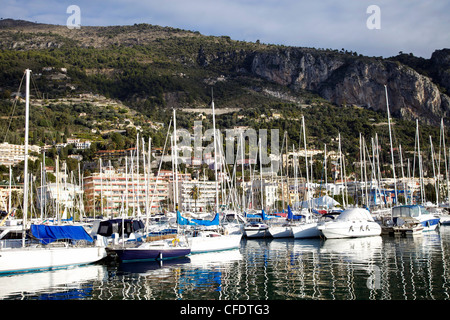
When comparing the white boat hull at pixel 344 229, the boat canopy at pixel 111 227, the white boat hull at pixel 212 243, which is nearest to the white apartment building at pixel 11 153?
the boat canopy at pixel 111 227

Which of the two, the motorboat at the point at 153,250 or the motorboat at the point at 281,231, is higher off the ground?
the motorboat at the point at 153,250

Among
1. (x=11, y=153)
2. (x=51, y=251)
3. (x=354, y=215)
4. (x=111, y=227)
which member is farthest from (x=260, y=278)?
(x=11, y=153)

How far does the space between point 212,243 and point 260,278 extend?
33.0 feet

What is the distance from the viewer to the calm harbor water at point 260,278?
14992 mm

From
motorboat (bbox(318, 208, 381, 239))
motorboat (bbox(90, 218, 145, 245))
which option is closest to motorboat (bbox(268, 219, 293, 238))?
motorboat (bbox(318, 208, 381, 239))

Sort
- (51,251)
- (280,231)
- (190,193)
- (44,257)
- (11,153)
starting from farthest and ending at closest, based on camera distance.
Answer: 1. (11,153)
2. (190,193)
3. (280,231)
4. (51,251)
5. (44,257)

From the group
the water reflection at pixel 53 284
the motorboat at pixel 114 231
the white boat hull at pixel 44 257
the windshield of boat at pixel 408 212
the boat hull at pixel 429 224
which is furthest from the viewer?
the boat hull at pixel 429 224

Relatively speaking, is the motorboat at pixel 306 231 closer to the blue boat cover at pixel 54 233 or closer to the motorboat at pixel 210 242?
the motorboat at pixel 210 242

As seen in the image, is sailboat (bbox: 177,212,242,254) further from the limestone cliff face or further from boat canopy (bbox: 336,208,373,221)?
the limestone cliff face

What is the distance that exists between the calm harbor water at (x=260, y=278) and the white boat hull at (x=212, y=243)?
90 cm

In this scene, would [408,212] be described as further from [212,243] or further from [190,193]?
[190,193]

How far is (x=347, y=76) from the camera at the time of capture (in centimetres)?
19425

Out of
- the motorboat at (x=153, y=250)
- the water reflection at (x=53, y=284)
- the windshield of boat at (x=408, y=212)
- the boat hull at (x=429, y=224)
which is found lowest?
the boat hull at (x=429, y=224)

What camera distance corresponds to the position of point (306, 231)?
37.1 meters
